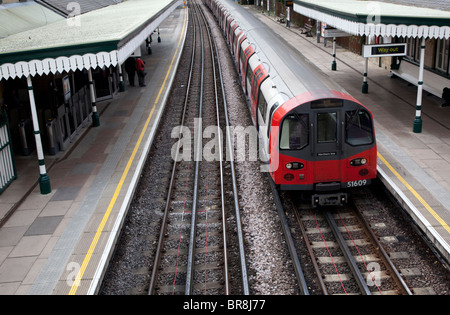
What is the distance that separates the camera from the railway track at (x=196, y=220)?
891cm

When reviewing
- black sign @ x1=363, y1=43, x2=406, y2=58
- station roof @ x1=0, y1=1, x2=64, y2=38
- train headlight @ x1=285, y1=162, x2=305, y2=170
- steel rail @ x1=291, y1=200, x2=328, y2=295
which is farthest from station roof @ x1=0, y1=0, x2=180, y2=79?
black sign @ x1=363, y1=43, x2=406, y2=58

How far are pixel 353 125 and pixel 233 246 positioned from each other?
368cm

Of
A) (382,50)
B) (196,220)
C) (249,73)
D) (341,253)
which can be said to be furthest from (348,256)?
(249,73)

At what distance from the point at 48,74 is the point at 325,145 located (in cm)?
961

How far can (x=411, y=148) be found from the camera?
13.8 metres

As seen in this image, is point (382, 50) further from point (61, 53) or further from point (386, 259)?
point (61, 53)

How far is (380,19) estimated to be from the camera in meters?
14.3

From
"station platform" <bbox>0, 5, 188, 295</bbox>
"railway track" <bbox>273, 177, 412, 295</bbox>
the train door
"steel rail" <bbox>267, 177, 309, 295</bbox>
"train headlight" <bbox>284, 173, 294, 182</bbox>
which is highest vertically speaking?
the train door

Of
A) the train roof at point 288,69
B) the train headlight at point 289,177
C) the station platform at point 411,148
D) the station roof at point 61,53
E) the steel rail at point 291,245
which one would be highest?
the station roof at point 61,53

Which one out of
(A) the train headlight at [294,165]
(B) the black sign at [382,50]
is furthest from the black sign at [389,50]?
(A) the train headlight at [294,165]

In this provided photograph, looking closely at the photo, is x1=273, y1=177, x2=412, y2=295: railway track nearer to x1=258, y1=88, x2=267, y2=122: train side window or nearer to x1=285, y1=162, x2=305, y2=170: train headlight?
x1=285, y1=162, x2=305, y2=170: train headlight

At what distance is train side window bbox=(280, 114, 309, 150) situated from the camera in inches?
410

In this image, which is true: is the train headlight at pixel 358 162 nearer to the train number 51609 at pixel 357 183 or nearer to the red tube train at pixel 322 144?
the red tube train at pixel 322 144
